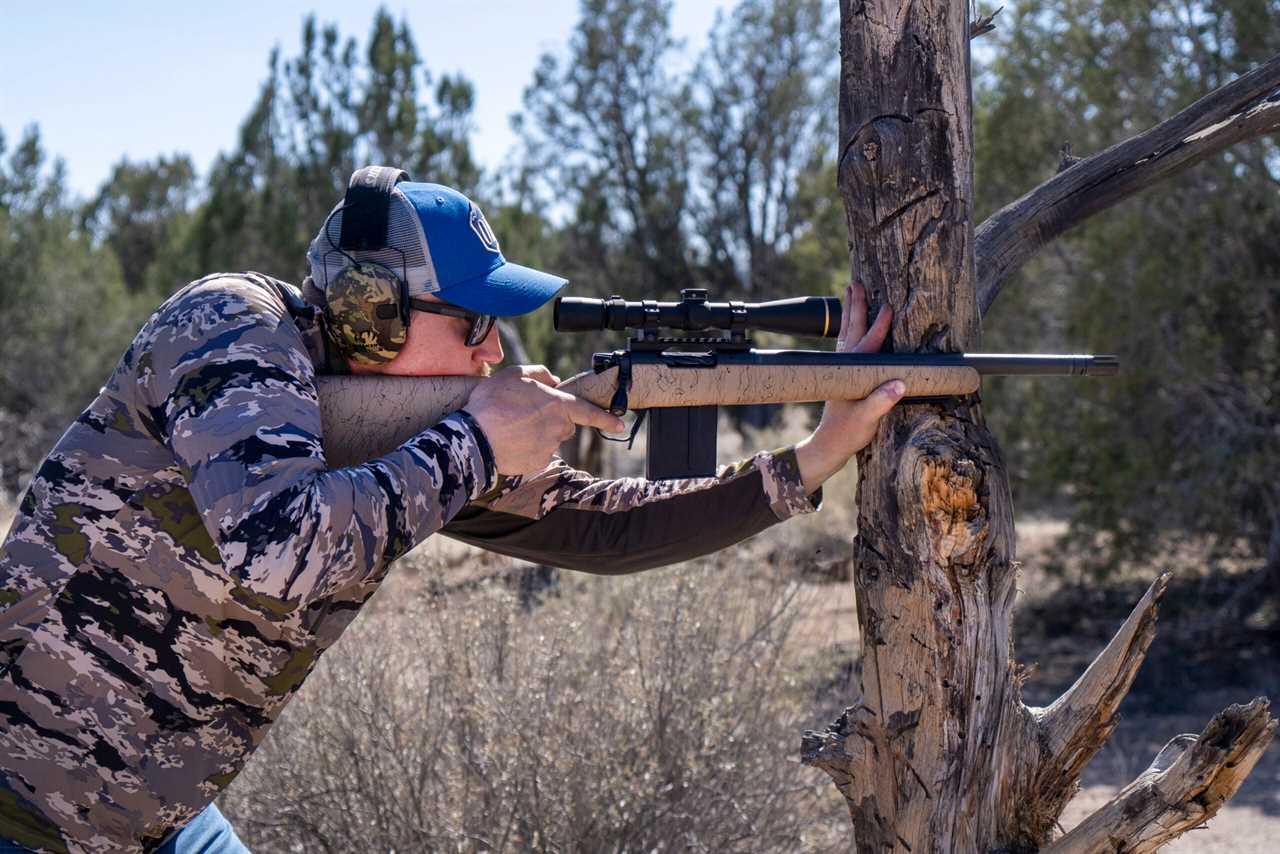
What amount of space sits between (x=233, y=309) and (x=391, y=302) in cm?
33

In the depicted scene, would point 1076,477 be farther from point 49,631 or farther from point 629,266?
point 629,266

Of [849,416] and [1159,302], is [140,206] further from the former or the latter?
[849,416]

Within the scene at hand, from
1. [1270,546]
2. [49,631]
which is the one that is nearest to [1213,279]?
[1270,546]

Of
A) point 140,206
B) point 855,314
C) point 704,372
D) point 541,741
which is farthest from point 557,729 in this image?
point 140,206

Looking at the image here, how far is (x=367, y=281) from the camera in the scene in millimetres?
2387

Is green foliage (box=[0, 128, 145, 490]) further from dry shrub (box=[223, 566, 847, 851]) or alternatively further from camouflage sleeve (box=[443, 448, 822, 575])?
camouflage sleeve (box=[443, 448, 822, 575])

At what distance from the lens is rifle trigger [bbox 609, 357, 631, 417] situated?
8.51 ft

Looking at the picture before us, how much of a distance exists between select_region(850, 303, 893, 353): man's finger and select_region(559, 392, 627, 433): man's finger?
1.91 ft

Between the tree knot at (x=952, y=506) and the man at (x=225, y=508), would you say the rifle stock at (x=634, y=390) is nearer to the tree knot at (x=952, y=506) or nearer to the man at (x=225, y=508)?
the man at (x=225, y=508)

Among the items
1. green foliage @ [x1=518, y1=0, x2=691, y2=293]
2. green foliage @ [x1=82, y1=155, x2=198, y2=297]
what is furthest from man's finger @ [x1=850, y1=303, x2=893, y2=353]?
green foliage @ [x1=82, y1=155, x2=198, y2=297]

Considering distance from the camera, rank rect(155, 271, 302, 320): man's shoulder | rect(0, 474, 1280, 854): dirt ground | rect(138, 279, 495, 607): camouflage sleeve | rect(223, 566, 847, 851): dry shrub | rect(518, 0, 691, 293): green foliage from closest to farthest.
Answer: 1. rect(138, 279, 495, 607): camouflage sleeve
2. rect(155, 271, 302, 320): man's shoulder
3. rect(223, 566, 847, 851): dry shrub
4. rect(0, 474, 1280, 854): dirt ground
5. rect(518, 0, 691, 293): green foliage

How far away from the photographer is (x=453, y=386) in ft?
8.07

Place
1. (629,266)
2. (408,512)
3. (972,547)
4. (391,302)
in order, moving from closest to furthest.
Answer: (408,512), (391,302), (972,547), (629,266)

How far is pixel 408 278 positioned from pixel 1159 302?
24.3ft
